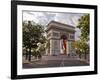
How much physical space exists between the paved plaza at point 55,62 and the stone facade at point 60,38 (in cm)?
5

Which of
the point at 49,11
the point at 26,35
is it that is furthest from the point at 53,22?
the point at 26,35

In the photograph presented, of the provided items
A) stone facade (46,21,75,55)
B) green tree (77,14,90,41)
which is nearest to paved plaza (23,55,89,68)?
stone facade (46,21,75,55)

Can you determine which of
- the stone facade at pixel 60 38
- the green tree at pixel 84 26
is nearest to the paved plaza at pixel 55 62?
the stone facade at pixel 60 38

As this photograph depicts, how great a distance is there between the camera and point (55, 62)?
7.05 ft

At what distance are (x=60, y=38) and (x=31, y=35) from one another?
0.32m

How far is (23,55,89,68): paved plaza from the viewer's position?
207cm

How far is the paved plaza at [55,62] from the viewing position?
2070 mm

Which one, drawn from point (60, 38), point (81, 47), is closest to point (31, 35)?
point (60, 38)

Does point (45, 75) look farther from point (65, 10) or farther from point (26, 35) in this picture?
point (65, 10)

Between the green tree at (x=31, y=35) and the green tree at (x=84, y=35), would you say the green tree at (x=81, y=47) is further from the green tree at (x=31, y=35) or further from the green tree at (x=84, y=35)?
the green tree at (x=31, y=35)

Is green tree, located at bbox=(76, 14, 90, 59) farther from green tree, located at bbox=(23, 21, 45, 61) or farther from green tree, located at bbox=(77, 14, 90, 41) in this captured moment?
green tree, located at bbox=(23, 21, 45, 61)

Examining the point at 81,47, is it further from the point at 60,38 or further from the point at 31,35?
the point at 31,35

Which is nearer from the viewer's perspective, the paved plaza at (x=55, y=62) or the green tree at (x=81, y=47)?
the paved plaza at (x=55, y=62)

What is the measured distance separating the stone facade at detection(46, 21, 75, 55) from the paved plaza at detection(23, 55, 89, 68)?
0.05 meters
